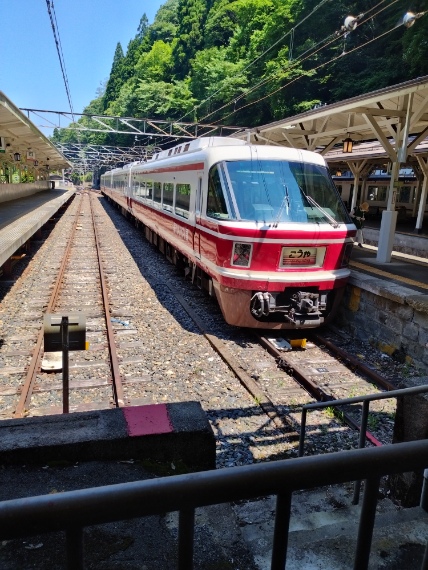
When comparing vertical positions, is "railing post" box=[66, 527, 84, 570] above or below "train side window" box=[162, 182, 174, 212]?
below

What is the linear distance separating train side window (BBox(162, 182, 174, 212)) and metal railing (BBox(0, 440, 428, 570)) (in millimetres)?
→ 9724

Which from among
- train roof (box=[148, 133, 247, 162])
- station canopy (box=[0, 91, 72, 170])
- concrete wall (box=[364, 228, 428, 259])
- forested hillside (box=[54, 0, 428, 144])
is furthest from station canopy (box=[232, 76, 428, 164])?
forested hillside (box=[54, 0, 428, 144])

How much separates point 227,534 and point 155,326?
5160mm

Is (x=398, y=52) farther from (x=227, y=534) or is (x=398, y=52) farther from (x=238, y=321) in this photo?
(x=227, y=534)

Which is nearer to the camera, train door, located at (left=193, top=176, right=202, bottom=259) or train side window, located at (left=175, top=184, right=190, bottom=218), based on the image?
train door, located at (left=193, top=176, right=202, bottom=259)

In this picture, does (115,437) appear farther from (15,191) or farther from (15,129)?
(15,191)

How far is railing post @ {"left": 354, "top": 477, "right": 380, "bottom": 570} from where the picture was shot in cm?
129

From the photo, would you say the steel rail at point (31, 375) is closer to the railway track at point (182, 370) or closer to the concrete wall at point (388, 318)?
the railway track at point (182, 370)

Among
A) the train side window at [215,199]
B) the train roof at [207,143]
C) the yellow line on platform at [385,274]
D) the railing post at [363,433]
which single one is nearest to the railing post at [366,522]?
the railing post at [363,433]

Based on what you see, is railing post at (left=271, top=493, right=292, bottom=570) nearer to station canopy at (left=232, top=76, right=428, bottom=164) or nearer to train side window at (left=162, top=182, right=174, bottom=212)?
station canopy at (left=232, top=76, right=428, bottom=164)

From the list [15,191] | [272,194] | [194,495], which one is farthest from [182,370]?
[15,191]

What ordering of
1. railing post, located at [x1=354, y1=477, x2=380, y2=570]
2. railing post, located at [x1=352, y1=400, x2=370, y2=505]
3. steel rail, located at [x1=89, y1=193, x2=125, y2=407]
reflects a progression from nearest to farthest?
railing post, located at [x1=354, y1=477, x2=380, y2=570]
railing post, located at [x1=352, y1=400, x2=370, y2=505]
steel rail, located at [x1=89, y1=193, x2=125, y2=407]

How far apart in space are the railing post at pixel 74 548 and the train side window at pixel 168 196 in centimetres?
980

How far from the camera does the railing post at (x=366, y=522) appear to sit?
129 cm
